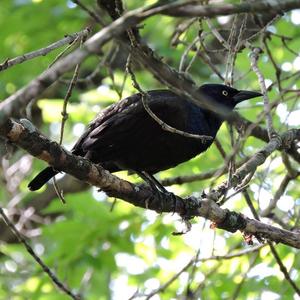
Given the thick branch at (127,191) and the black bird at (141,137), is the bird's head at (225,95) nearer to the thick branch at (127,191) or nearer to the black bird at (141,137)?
the black bird at (141,137)

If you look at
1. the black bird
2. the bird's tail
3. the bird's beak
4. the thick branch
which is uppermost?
the bird's beak

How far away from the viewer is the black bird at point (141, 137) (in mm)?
4484

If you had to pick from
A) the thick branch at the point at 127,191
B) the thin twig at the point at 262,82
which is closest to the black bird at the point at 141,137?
the thick branch at the point at 127,191

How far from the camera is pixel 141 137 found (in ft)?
14.8

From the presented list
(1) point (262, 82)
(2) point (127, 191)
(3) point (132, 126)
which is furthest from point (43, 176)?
(1) point (262, 82)

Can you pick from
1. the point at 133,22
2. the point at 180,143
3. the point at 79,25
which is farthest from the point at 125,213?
the point at 133,22

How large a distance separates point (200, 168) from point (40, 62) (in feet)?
7.48

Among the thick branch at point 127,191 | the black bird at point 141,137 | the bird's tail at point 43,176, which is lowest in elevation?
the thick branch at point 127,191

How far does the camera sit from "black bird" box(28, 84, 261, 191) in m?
4.48

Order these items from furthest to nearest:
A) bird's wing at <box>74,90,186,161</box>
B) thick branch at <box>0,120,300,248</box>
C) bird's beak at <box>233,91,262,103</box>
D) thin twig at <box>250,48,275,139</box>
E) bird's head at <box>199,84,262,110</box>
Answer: bird's head at <box>199,84,262,110</box>
bird's beak at <box>233,91,262,103</box>
bird's wing at <box>74,90,186,161</box>
thin twig at <box>250,48,275,139</box>
thick branch at <box>0,120,300,248</box>

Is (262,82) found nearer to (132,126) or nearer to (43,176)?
(132,126)

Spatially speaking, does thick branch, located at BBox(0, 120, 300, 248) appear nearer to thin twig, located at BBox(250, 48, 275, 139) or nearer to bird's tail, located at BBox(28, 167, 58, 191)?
thin twig, located at BBox(250, 48, 275, 139)

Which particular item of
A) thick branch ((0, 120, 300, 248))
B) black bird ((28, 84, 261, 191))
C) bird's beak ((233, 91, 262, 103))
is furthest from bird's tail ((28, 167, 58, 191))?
bird's beak ((233, 91, 262, 103))

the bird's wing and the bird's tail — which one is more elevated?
the bird's wing
